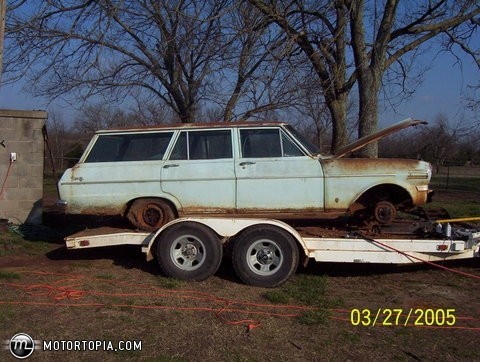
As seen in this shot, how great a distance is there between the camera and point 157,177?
712cm

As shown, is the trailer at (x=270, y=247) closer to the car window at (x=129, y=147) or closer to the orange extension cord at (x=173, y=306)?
the orange extension cord at (x=173, y=306)

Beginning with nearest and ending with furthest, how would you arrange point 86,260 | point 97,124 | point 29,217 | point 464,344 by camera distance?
1. point 464,344
2. point 86,260
3. point 29,217
4. point 97,124

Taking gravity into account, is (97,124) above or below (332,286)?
above

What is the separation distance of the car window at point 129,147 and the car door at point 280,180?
1116mm

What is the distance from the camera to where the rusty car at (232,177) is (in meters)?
6.83

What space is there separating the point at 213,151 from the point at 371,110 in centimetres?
508

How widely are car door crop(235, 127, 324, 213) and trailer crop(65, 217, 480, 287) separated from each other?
0.38 metres

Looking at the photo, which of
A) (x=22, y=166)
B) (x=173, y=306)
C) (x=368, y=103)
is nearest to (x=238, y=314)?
(x=173, y=306)

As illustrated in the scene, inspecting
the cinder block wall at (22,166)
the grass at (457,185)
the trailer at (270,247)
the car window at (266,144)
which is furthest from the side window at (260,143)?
the grass at (457,185)

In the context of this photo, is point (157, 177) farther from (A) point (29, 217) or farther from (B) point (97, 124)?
(B) point (97, 124)

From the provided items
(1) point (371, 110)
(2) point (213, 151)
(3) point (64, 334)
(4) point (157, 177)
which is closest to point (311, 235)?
(2) point (213, 151)

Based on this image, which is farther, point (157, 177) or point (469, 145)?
point (469, 145)

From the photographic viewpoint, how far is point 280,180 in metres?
6.91

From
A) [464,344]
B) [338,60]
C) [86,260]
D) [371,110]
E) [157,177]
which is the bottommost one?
[464,344]
